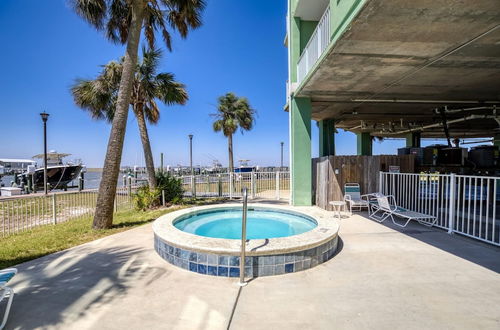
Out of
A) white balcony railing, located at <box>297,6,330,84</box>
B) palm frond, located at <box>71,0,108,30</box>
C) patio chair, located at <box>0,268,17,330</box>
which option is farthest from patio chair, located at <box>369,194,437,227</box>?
palm frond, located at <box>71,0,108,30</box>

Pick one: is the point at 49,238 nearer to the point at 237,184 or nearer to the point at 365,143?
the point at 237,184

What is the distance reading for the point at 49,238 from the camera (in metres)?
5.12

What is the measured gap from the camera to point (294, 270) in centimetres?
342

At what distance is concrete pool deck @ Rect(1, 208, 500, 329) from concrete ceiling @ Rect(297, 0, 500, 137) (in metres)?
3.82

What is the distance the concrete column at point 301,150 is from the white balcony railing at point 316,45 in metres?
0.99

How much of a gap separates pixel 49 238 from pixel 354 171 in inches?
330

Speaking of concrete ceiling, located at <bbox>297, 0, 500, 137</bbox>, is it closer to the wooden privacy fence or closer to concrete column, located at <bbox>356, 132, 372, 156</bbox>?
the wooden privacy fence

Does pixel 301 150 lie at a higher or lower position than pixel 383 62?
lower

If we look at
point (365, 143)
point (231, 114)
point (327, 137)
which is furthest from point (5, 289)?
point (365, 143)

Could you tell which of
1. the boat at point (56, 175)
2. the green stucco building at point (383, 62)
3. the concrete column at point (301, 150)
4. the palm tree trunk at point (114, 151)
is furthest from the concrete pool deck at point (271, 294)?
the boat at point (56, 175)

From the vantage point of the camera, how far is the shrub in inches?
368

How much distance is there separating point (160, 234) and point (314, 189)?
635 centimetres

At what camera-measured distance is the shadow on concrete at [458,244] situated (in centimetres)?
379

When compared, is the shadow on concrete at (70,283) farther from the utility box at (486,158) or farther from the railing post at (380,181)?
the utility box at (486,158)
